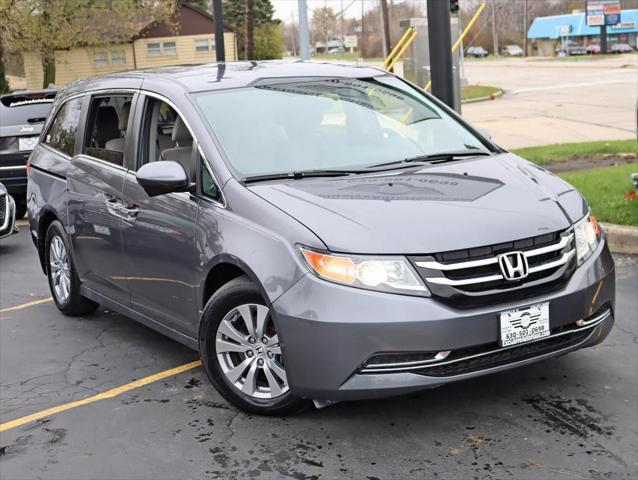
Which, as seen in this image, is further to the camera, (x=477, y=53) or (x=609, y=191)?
(x=477, y=53)

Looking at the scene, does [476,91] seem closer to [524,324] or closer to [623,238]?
[623,238]

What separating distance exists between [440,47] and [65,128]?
3.81m

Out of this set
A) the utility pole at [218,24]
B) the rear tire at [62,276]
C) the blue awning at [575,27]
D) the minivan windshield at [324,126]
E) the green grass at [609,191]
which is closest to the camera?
the minivan windshield at [324,126]

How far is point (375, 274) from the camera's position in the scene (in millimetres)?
4160

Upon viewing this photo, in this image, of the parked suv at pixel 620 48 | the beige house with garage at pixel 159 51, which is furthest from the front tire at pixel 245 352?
the parked suv at pixel 620 48

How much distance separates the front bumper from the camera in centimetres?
410

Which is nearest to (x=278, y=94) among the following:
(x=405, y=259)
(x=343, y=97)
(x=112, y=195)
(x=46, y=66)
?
(x=343, y=97)

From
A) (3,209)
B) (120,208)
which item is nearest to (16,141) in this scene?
(3,209)

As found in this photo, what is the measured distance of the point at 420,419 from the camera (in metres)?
4.64

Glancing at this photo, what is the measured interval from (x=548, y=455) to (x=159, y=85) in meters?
3.15

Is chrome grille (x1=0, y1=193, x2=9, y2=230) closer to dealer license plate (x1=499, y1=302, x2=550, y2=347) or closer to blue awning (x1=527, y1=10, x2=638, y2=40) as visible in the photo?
dealer license plate (x1=499, y1=302, x2=550, y2=347)

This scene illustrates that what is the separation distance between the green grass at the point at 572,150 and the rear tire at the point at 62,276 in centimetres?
761

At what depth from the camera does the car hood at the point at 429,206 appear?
4.23 m

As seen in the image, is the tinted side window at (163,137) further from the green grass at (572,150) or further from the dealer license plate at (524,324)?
the green grass at (572,150)
